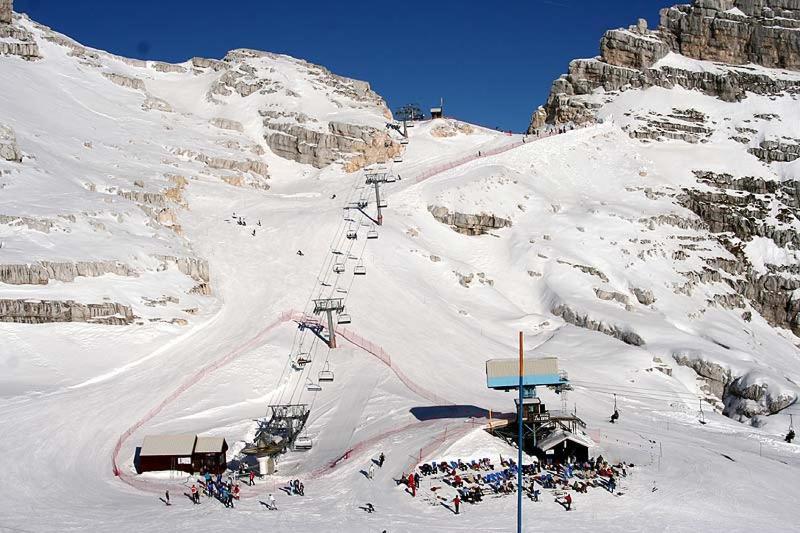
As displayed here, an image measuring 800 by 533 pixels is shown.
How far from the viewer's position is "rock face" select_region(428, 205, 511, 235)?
257ft

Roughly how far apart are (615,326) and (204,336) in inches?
1297

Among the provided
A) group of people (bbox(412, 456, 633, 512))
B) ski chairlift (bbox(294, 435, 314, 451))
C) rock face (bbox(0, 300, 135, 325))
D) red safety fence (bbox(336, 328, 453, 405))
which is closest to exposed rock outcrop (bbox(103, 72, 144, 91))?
rock face (bbox(0, 300, 135, 325))

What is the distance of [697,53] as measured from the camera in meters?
111

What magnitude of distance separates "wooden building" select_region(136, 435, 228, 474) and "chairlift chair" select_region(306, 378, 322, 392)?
34.3 ft

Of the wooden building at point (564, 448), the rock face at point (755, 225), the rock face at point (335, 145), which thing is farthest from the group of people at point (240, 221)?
the rock face at point (755, 225)

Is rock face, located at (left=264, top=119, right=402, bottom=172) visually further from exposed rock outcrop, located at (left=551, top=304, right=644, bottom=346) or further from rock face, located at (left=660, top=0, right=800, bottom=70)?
rock face, located at (left=660, top=0, right=800, bottom=70)

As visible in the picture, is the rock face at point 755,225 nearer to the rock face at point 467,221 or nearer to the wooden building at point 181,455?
the rock face at point 467,221

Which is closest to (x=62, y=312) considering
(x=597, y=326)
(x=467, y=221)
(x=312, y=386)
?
(x=312, y=386)

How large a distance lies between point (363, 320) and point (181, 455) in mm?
22435

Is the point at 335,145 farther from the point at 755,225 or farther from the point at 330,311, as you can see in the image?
the point at 755,225

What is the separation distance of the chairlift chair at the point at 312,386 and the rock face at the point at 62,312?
44.5ft

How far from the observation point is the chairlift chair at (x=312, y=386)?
46375 mm

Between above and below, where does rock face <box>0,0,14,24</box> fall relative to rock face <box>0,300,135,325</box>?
above

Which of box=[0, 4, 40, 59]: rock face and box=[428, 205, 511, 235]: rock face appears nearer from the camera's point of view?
box=[428, 205, 511, 235]: rock face
